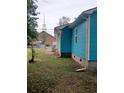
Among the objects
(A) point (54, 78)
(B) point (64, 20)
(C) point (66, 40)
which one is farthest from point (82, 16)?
(A) point (54, 78)

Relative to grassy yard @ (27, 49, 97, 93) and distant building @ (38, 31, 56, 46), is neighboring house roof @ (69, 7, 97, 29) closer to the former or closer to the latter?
distant building @ (38, 31, 56, 46)

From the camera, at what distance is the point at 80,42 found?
2.25m

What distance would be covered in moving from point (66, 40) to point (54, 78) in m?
0.47

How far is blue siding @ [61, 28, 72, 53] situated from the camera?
2.15 metres

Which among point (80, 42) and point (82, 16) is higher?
point (82, 16)

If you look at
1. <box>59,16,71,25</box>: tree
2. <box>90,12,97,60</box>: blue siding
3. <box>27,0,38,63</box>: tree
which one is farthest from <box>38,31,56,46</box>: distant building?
<box>90,12,97,60</box>: blue siding

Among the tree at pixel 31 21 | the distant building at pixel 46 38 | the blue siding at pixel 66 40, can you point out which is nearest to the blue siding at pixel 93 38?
the blue siding at pixel 66 40

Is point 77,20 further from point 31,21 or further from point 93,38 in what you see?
point 31,21

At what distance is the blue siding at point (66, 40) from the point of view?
215cm

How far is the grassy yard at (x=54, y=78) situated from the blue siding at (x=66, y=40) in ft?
0.62
